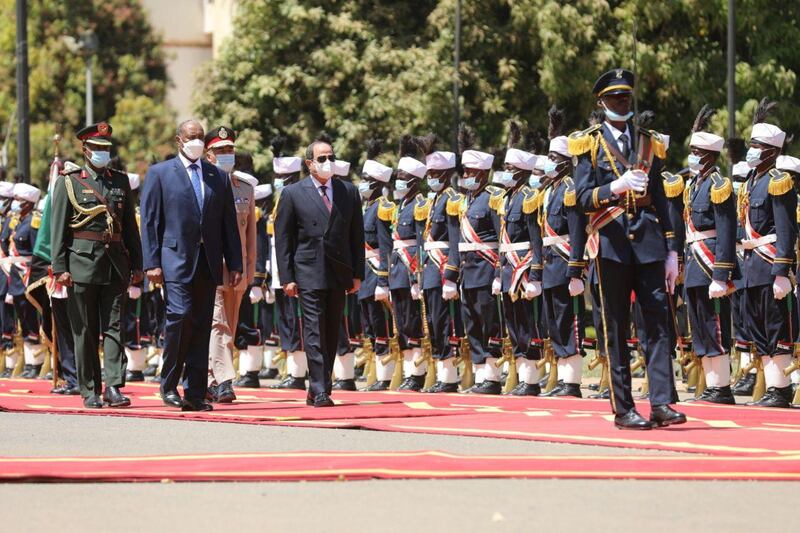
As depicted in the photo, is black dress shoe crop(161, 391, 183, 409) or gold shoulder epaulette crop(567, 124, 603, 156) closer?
gold shoulder epaulette crop(567, 124, 603, 156)

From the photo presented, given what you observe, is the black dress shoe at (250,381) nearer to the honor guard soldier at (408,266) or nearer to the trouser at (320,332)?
the honor guard soldier at (408,266)

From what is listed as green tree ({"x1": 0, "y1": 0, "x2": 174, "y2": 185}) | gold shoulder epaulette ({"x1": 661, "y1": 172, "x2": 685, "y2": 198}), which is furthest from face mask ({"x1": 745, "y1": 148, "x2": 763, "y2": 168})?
green tree ({"x1": 0, "y1": 0, "x2": 174, "y2": 185})

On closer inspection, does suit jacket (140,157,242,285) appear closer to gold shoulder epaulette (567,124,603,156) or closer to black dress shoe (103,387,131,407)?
black dress shoe (103,387,131,407)

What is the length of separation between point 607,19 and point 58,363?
1387cm

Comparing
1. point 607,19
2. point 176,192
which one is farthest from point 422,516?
point 607,19

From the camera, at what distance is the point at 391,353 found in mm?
18328

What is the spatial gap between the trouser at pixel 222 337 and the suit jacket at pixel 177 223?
1110mm

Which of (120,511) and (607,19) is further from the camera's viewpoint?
(607,19)

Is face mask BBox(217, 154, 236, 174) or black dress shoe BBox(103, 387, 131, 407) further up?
face mask BBox(217, 154, 236, 174)

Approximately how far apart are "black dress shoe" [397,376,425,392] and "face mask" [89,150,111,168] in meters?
4.03

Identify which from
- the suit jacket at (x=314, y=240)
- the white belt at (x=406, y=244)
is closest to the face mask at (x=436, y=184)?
the white belt at (x=406, y=244)

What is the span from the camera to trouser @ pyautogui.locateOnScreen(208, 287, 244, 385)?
610 inches

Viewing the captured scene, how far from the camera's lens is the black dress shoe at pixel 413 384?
17812mm

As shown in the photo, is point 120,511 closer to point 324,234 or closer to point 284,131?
point 324,234
